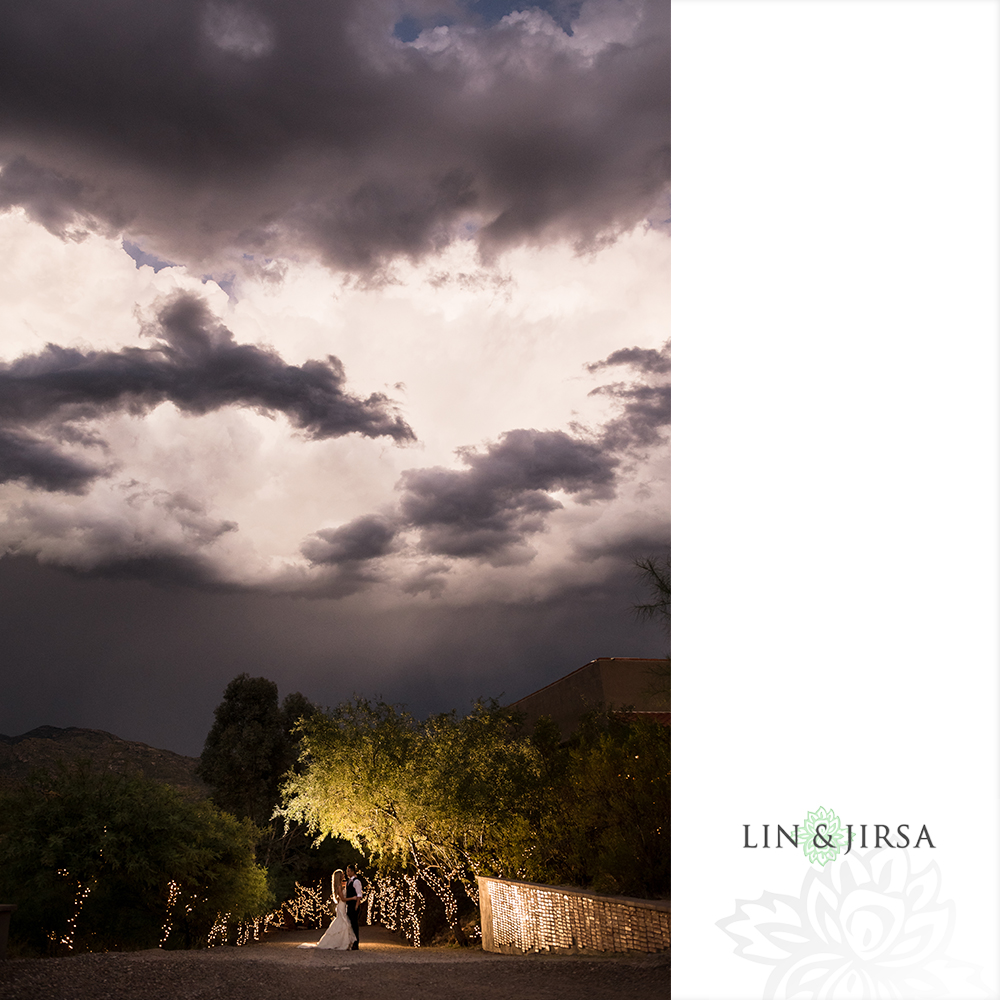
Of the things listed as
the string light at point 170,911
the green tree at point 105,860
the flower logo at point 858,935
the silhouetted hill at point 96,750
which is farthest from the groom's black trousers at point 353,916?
the silhouetted hill at point 96,750

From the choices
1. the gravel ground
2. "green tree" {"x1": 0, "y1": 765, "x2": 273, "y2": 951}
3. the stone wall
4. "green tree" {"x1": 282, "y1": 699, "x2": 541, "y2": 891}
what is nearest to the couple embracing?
"green tree" {"x1": 282, "y1": 699, "x2": 541, "y2": 891}

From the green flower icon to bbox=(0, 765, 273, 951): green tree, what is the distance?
9232mm

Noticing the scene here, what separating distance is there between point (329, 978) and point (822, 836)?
4787 millimetres

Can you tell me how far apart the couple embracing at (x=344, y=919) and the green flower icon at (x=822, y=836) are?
23.6 ft

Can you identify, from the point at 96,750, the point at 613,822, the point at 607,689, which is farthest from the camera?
the point at 96,750

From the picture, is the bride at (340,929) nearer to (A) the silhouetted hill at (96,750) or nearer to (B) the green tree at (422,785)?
(B) the green tree at (422,785)

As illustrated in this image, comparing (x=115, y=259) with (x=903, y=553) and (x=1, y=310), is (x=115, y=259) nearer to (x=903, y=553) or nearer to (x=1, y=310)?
(x=1, y=310)

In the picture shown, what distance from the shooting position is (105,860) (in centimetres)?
965

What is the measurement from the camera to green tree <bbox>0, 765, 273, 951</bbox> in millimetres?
9555

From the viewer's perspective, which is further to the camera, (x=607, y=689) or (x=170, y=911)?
(x=607, y=689)

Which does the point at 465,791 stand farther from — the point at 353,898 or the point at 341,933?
the point at 341,933

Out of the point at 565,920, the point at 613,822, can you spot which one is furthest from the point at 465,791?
the point at 565,920

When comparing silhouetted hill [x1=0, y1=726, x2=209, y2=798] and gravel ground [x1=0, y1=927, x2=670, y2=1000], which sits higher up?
gravel ground [x1=0, y1=927, x2=670, y2=1000]

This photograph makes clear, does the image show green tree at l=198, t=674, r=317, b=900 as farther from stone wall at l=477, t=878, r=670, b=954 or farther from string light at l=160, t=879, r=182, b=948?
stone wall at l=477, t=878, r=670, b=954
